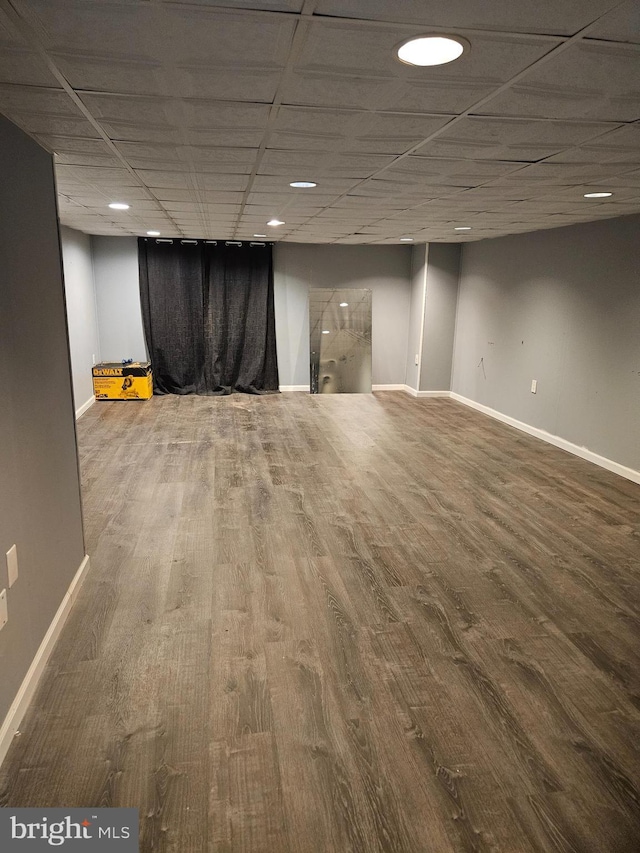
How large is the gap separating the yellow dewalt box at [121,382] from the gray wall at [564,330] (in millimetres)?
4347

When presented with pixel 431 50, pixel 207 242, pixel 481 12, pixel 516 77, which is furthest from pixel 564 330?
pixel 207 242

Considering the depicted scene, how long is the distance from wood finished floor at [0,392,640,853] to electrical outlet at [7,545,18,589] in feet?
1.63

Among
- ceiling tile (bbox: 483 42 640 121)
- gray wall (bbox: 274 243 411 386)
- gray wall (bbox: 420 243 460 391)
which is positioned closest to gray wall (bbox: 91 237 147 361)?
gray wall (bbox: 274 243 411 386)

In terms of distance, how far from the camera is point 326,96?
1.76 m

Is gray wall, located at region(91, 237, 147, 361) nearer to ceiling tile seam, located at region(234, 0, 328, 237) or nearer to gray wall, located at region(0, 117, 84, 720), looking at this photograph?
gray wall, located at region(0, 117, 84, 720)

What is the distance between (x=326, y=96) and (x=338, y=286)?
627 cm

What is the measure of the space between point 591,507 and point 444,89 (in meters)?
3.18

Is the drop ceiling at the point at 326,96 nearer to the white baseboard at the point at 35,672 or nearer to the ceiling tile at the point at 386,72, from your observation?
the ceiling tile at the point at 386,72

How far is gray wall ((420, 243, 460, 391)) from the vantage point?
24.5ft

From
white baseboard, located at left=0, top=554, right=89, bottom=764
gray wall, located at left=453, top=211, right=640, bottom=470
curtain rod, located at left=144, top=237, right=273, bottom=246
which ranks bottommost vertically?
white baseboard, located at left=0, top=554, right=89, bottom=764

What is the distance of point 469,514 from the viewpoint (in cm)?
379

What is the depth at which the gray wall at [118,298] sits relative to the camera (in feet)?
24.3

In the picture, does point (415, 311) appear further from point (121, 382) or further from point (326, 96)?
point (326, 96)

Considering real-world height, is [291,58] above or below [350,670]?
above
